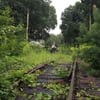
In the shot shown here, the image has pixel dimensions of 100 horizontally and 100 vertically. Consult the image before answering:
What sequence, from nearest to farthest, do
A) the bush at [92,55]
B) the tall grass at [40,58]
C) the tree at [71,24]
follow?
1. the bush at [92,55]
2. the tall grass at [40,58]
3. the tree at [71,24]

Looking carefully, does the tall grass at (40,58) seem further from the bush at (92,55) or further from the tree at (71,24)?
the tree at (71,24)

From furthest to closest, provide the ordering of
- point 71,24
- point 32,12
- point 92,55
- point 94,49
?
→ point 71,24 < point 32,12 < point 92,55 < point 94,49

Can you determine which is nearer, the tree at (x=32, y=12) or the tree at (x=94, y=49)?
the tree at (x=94, y=49)

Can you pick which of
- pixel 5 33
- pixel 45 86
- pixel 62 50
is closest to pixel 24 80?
pixel 45 86

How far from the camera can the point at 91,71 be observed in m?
11.7

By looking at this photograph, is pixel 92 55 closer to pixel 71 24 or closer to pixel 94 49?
pixel 94 49

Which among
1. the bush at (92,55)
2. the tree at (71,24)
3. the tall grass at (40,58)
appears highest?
the tree at (71,24)

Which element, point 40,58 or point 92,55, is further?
point 40,58

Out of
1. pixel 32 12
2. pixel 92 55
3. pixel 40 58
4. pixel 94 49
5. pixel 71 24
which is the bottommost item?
pixel 40 58

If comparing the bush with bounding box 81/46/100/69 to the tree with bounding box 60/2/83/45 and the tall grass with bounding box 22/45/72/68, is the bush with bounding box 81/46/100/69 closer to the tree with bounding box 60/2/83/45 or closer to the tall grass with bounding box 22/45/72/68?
the tall grass with bounding box 22/45/72/68

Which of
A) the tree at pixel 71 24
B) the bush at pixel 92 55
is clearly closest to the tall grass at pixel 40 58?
the bush at pixel 92 55

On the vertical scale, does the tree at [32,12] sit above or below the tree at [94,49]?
above

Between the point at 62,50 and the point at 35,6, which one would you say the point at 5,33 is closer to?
the point at 62,50

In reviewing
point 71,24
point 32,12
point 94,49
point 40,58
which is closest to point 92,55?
point 94,49
